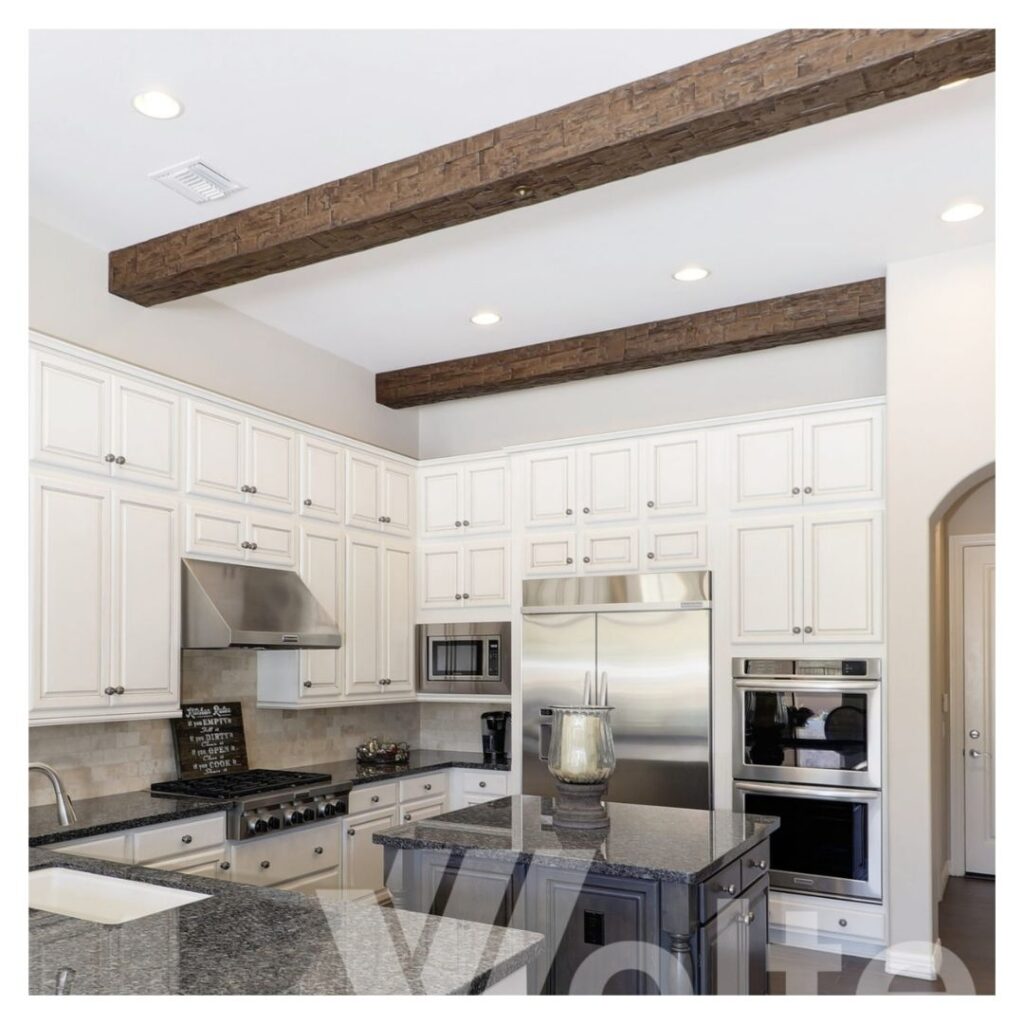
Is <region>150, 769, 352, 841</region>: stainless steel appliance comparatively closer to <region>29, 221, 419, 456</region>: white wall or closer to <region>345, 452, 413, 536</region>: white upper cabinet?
<region>345, 452, 413, 536</region>: white upper cabinet

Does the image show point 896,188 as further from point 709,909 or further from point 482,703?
point 482,703

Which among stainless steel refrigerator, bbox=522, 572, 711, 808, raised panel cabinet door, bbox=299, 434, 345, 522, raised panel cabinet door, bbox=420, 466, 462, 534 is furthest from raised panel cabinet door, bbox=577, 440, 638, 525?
raised panel cabinet door, bbox=299, 434, 345, 522

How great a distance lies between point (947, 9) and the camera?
1.37 m

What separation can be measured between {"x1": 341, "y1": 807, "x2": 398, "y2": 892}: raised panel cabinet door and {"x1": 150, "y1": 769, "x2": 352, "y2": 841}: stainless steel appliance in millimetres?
146

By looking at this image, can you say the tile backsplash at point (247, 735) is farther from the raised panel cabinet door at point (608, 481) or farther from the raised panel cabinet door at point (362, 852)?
the raised panel cabinet door at point (608, 481)

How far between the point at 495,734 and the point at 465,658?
19.0 inches

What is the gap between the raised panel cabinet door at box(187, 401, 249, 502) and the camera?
169 inches

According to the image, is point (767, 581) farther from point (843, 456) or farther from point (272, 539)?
point (272, 539)

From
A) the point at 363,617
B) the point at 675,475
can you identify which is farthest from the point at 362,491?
the point at 675,475

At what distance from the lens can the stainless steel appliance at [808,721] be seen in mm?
4441

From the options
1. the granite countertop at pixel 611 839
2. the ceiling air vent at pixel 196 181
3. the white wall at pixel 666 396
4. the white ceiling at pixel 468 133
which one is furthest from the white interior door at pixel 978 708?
the ceiling air vent at pixel 196 181

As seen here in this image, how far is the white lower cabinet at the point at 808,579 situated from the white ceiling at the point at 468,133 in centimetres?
Answer: 117

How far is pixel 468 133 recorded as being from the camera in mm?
3230
